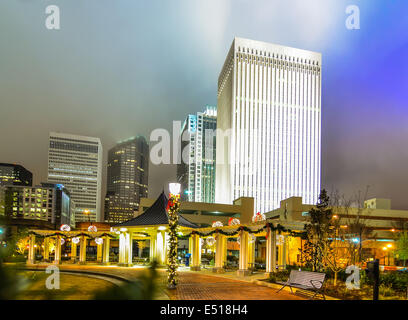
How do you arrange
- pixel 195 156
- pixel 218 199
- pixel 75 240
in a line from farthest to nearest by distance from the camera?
pixel 195 156 < pixel 218 199 < pixel 75 240

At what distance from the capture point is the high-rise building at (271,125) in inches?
3841

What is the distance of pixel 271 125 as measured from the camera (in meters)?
99.8

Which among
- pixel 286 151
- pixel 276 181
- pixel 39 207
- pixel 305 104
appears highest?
pixel 305 104

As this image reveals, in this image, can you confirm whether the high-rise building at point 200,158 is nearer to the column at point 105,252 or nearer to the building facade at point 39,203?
the building facade at point 39,203

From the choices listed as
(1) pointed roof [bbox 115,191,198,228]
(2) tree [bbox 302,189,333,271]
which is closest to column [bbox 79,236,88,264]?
(1) pointed roof [bbox 115,191,198,228]

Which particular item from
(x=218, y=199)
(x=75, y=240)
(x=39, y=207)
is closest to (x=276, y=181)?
(x=218, y=199)

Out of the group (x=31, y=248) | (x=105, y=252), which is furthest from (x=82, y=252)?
(x=31, y=248)

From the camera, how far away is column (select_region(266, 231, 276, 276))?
18547mm

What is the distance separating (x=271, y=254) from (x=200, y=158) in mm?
136864

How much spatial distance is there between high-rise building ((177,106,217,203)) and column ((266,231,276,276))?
429 feet
